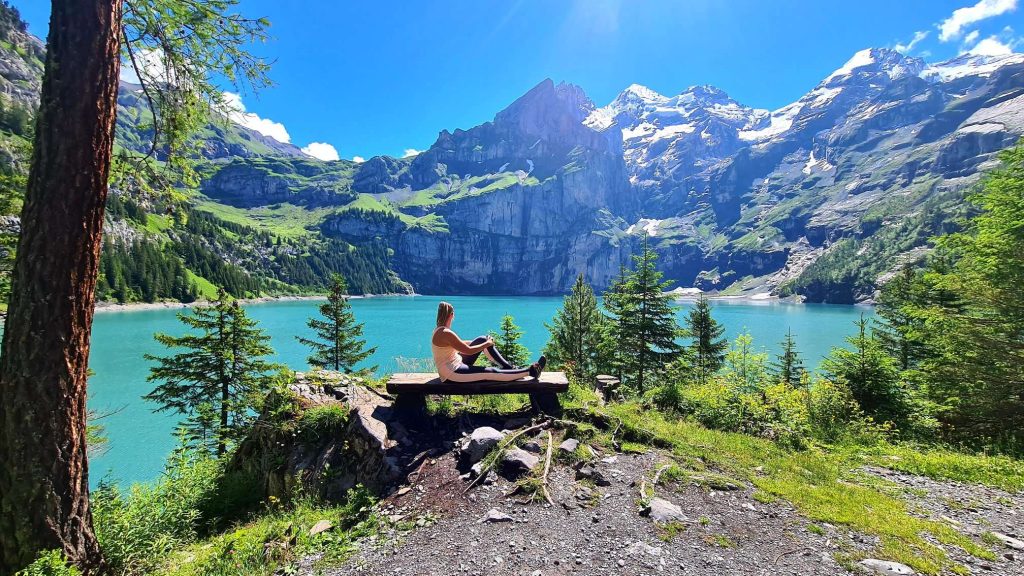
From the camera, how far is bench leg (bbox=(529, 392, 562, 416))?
324 inches

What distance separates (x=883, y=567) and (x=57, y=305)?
824cm

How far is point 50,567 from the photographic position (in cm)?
367

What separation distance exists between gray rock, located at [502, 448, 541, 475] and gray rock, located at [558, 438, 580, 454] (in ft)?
1.78

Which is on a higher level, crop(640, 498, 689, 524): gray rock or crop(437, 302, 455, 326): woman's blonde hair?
crop(437, 302, 455, 326): woman's blonde hair

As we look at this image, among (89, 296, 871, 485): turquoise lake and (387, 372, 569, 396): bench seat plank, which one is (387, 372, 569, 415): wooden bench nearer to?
(387, 372, 569, 396): bench seat plank

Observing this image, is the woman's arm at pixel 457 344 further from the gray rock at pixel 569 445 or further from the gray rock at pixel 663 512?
the gray rock at pixel 663 512

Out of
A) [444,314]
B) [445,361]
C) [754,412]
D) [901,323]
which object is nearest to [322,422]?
[445,361]

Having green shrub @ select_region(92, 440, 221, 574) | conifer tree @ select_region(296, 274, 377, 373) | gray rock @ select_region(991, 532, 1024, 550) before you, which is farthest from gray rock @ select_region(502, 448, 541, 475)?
conifer tree @ select_region(296, 274, 377, 373)

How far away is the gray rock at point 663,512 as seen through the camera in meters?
4.80

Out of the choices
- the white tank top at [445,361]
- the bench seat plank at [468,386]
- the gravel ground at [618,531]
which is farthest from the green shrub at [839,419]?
the white tank top at [445,361]

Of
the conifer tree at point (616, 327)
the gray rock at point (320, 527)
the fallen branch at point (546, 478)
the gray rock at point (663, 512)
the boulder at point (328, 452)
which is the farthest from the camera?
the conifer tree at point (616, 327)

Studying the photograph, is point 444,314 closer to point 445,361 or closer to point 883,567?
point 445,361

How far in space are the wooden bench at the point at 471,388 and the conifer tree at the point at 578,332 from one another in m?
18.0

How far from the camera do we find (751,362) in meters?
21.0
